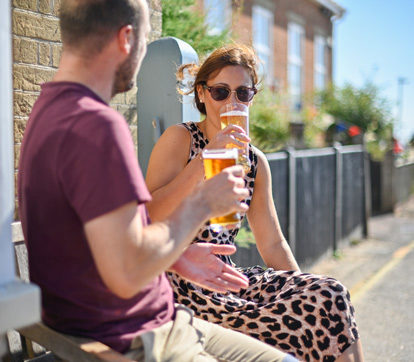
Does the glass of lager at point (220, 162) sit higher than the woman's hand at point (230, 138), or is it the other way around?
the woman's hand at point (230, 138)

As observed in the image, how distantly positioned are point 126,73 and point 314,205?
17.9 feet

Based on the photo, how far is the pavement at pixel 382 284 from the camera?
14.0 feet

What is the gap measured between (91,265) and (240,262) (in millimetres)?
3324

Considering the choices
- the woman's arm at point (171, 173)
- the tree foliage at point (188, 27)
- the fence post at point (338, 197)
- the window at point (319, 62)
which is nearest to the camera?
the woman's arm at point (171, 173)

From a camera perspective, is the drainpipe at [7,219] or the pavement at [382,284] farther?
the pavement at [382,284]

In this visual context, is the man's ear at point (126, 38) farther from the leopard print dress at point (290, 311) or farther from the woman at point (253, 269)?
the leopard print dress at point (290, 311)

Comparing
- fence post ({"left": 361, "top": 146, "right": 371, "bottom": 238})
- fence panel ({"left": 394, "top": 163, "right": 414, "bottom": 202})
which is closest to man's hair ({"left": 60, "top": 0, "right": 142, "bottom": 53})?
fence post ({"left": 361, "top": 146, "right": 371, "bottom": 238})

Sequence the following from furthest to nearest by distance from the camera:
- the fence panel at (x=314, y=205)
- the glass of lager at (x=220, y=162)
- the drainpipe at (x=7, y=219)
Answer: the fence panel at (x=314, y=205) → the glass of lager at (x=220, y=162) → the drainpipe at (x=7, y=219)

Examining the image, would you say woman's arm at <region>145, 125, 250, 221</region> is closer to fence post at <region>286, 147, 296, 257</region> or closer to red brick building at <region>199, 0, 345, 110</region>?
fence post at <region>286, 147, 296, 257</region>

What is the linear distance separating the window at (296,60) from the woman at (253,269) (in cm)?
1425

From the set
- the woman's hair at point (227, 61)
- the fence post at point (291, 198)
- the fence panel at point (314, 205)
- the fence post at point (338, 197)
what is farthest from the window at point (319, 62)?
the woman's hair at point (227, 61)

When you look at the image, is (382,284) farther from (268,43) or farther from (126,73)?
(268,43)

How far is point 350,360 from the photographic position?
217cm

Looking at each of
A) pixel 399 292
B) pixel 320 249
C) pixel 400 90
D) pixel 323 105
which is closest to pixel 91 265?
pixel 399 292
